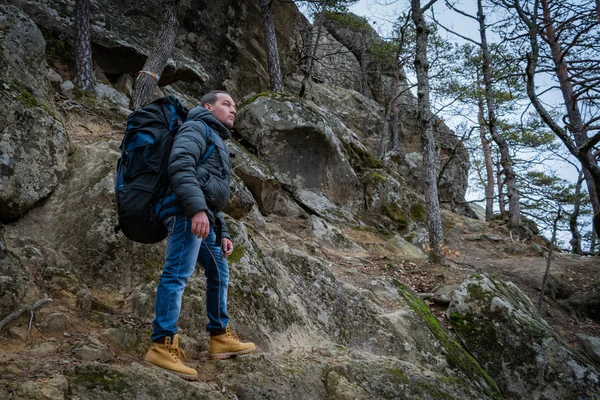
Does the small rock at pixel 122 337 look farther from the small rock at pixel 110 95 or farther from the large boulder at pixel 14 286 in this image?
the small rock at pixel 110 95

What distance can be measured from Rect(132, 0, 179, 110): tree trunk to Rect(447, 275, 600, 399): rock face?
271 inches

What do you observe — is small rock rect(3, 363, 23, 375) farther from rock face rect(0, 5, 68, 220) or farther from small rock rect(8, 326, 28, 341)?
rock face rect(0, 5, 68, 220)

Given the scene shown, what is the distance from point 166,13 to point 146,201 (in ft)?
25.6

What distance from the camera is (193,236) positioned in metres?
2.81

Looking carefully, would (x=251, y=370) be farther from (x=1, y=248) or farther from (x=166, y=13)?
(x=166, y=13)

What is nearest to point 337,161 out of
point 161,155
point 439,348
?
point 439,348

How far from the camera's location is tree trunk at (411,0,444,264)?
8.46 metres

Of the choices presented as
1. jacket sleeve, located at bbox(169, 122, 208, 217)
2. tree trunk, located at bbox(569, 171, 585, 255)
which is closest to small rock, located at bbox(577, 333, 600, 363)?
jacket sleeve, located at bbox(169, 122, 208, 217)

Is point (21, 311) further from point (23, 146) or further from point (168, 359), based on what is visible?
point (23, 146)

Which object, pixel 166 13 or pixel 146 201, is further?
pixel 166 13

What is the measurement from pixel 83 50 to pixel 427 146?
7.76m

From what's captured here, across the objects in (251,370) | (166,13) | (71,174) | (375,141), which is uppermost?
(375,141)

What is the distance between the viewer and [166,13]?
29.6 ft

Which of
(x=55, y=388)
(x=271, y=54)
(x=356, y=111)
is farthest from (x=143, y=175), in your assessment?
(x=356, y=111)
